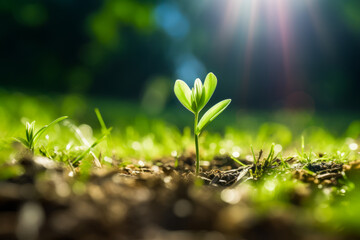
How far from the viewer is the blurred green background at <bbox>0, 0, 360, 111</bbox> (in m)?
11.2

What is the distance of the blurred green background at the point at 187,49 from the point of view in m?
11.2

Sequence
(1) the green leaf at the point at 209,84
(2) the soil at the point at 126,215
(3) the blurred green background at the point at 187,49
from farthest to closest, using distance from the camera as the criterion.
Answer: (3) the blurred green background at the point at 187,49 → (1) the green leaf at the point at 209,84 → (2) the soil at the point at 126,215

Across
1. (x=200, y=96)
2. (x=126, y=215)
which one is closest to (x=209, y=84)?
(x=200, y=96)

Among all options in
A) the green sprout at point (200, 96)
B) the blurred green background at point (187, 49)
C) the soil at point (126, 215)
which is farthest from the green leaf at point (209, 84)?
the blurred green background at point (187, 49)

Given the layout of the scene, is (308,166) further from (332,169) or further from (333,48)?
(333,48)

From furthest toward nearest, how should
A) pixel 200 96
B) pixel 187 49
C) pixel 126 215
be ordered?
1. pixel 187 49
2. pixel 200 96
3. pixel 126 215

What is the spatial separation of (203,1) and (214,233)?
47.0 feet

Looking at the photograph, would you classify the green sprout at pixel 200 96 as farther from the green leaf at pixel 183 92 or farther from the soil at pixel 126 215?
the soil at pixel 126 215

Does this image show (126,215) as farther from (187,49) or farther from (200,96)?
→ (187,49)

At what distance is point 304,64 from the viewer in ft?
45.2

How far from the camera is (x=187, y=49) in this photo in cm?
1326

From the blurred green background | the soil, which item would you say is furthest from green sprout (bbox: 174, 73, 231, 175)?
the blurred green background

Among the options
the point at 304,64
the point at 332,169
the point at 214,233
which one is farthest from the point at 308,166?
the point at 304,64

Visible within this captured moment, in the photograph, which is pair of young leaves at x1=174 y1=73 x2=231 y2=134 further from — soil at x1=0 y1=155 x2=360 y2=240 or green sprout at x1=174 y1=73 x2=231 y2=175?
Result: soil at x1=0 y1=155 x2=360 y2=240
